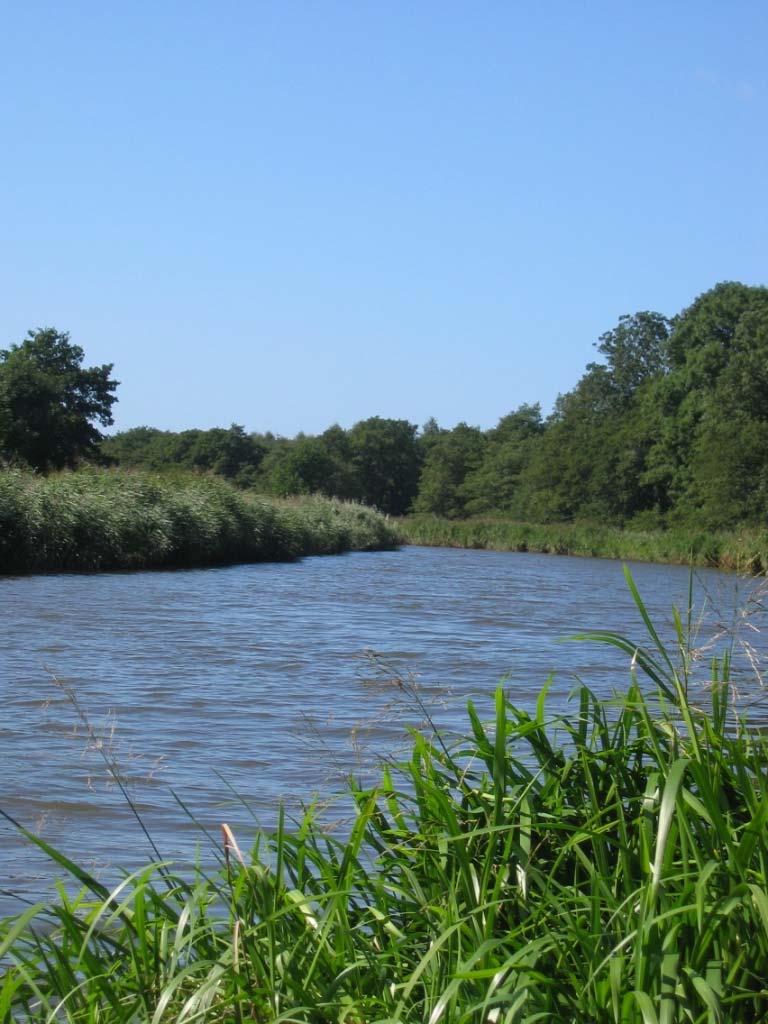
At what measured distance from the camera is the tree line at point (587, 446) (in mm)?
52688

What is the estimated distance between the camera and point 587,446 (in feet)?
235

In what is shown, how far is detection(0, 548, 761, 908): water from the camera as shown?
19.2 ft

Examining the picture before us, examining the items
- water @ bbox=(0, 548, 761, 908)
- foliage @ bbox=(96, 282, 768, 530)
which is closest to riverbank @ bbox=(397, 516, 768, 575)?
foliage @ bbox=(96, 282, 768, 530)

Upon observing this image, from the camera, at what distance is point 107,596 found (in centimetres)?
2069

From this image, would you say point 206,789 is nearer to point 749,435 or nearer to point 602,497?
point 749,435

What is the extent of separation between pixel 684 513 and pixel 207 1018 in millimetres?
59944

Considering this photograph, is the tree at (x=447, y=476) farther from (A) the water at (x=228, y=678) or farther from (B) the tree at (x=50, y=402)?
(A) the water at (x=228, y=678)

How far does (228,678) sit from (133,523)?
17.5 metres

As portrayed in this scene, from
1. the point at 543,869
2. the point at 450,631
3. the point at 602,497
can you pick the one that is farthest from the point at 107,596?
the point at 602,497

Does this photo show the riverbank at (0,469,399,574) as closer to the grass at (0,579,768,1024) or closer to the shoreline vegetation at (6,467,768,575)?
the shoreline vegetation at (6,467,768,575)

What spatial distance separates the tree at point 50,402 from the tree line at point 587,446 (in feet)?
0.39

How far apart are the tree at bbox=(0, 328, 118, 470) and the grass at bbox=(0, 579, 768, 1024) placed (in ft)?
123

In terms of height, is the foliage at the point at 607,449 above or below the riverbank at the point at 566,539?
above

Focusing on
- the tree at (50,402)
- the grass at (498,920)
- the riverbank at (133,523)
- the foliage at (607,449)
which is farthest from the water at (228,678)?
the foliage at (607,449)
